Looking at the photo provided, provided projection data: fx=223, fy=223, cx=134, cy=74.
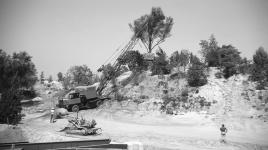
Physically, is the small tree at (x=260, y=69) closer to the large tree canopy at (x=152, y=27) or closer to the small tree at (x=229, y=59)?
the small tree at (x=229, y=59)

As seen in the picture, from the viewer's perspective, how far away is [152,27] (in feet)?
142

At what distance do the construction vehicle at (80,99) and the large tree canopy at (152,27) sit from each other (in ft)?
49.6

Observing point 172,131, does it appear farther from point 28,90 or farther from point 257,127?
point 28,90

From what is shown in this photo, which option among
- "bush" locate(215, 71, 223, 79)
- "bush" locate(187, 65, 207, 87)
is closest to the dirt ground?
"bush" locate(215, 71, 223, 79)

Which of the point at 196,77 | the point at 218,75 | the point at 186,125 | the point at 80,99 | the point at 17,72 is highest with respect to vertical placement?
the point at 17,72

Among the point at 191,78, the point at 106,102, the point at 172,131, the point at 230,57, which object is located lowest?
the point at 172,131

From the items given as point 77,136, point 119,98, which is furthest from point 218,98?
point 77,136

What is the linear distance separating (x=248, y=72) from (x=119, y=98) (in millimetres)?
19660

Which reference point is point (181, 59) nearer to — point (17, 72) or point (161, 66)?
point (161, 66)

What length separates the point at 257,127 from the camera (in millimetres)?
21375

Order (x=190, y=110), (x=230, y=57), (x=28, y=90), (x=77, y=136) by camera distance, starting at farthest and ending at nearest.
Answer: (x=28, y=90), (x=230, y=57), (x=190, y=110), (x=77, y=136)

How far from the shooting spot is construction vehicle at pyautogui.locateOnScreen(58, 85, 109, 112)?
105 feet

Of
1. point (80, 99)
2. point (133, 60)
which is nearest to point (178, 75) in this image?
point (133, 60)

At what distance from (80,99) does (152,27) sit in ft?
66.1
